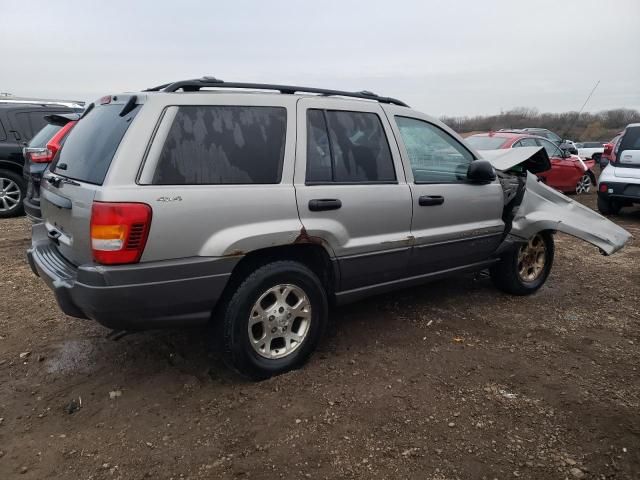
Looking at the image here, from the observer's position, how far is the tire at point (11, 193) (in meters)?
8.22

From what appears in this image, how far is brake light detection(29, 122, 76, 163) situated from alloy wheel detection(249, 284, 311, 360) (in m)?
4.38

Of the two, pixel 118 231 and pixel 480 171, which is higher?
pixel 480 171

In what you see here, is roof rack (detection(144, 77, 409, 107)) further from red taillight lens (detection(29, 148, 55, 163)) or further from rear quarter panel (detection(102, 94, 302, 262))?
red taillight lens (detection(29, 148, 55, 163))

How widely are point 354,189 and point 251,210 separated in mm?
806

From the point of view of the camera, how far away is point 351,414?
2.83m

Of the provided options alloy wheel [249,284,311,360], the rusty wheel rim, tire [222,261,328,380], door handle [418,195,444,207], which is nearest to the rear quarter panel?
tire [222,261,328,380]

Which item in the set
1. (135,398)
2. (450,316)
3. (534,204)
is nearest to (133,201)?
(135,398)

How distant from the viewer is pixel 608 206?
9.42 meters

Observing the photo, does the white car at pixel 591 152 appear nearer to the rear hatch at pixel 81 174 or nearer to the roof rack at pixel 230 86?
the roof rack at pixel 230 86

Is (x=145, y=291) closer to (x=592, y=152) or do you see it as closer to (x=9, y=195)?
(x=9, y=195)

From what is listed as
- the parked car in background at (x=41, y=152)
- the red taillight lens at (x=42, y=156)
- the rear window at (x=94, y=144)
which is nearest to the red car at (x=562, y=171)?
the parked car in background at (x=41, y=152)

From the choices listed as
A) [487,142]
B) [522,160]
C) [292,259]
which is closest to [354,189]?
[292,259]

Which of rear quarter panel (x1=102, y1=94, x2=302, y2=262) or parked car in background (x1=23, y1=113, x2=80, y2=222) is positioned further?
parked car in background (x1=23, y1=113, x2=80, y2=222)

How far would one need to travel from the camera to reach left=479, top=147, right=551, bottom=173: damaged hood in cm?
457
